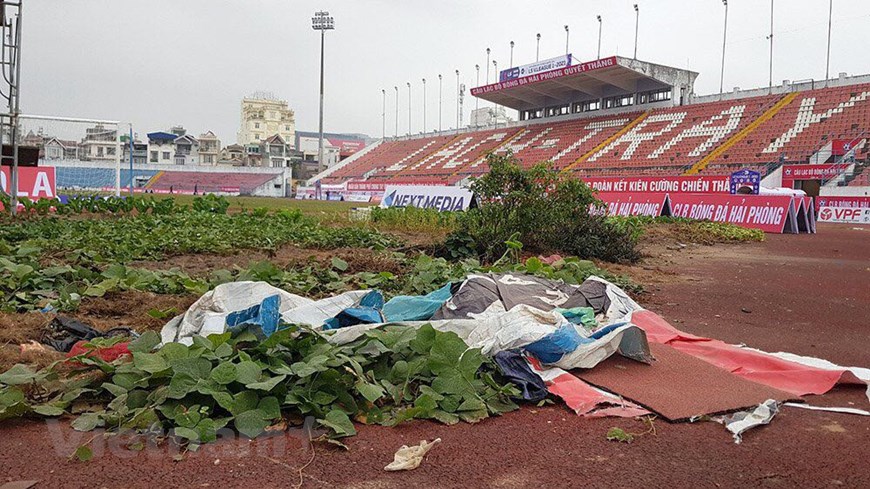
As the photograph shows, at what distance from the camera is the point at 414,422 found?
3.10 metres

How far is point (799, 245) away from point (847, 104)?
23.6m

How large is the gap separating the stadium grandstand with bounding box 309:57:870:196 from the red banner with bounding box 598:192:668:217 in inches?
466

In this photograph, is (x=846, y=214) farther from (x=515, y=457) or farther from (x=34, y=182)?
(x=515, y=457)

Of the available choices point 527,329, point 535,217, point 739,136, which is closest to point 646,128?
point 739,136

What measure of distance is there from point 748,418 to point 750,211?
58.6 feet

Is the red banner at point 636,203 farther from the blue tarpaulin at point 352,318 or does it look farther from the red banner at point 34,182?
the blue tarpaulin at point 352,318

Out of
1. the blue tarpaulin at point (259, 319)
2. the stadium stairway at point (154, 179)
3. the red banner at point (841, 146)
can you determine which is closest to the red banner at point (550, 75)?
the red banner at point (841, 146)

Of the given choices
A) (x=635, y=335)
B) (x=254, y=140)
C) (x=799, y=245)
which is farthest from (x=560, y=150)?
(x=254, y=140)

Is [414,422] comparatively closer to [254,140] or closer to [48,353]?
[48,353]

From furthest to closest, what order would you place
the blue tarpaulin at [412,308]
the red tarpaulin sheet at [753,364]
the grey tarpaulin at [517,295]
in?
the grey tarpaulin at [517,295], the blue tarpaulin at [412,308], the red tarpaulin sheet at [753,364]

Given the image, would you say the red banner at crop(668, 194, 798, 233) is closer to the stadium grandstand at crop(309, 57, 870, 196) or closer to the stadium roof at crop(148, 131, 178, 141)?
the stadium grandstand at crop(309, 57, 870, 196)

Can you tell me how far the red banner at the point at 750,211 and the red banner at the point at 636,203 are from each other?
1216 mm

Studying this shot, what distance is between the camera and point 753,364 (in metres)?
4.11

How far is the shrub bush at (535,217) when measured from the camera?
9211 mm
